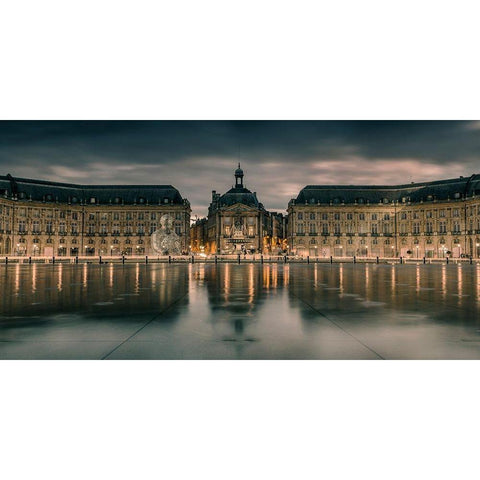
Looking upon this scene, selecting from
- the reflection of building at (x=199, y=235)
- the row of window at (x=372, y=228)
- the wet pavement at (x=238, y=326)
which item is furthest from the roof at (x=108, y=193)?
the wet pavement at (x=238, y=326)

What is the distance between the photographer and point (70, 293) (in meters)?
18.3

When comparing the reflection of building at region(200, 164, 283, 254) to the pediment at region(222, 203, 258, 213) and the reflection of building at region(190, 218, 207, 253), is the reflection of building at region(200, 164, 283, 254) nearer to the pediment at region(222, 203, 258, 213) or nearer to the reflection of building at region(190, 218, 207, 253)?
the pediment at region(222, 203, 258, 213)

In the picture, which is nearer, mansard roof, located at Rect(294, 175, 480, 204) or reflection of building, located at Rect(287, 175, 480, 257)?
reflection of building, located at Rect(287, 175, 480, 257)

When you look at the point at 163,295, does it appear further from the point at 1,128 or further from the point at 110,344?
the point at 1,128

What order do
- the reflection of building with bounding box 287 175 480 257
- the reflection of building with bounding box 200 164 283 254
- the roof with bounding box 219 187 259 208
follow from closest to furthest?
the reflection of building with bounding box 287 175 480 257 < the reflection of building with bounding box 200 164 283 254 < the roof with bounding box 219 187 259 208

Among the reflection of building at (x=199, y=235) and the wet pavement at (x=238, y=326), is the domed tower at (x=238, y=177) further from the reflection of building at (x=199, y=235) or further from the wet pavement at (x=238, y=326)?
the wet pavement at (x=238, y=326)

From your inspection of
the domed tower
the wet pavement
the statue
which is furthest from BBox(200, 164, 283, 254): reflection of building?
the wet pavement

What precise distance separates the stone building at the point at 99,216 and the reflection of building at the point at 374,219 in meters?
31.7

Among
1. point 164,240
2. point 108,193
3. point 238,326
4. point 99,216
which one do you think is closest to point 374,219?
point 164,240

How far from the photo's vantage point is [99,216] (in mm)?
116938

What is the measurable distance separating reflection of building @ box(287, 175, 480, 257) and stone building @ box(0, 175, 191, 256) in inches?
1250

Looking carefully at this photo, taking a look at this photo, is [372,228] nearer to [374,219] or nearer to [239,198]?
[374,219]

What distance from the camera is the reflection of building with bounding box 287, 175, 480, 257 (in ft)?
349

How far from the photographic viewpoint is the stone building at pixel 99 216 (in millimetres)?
108125
